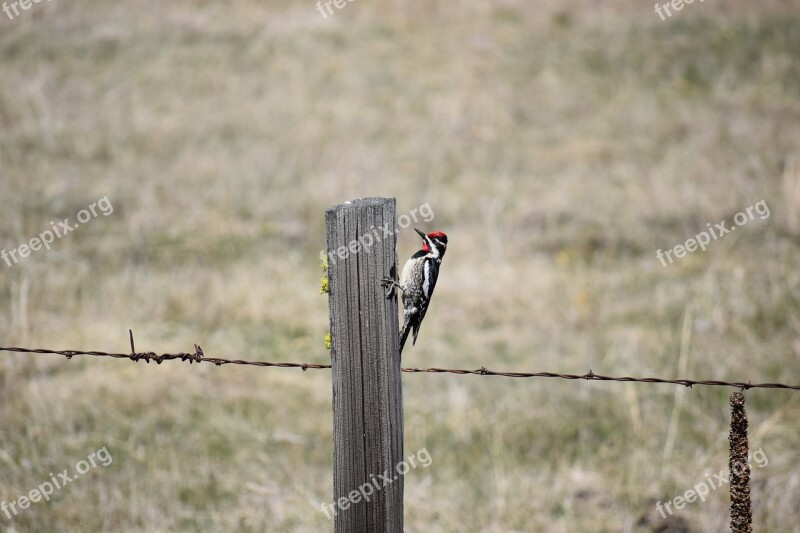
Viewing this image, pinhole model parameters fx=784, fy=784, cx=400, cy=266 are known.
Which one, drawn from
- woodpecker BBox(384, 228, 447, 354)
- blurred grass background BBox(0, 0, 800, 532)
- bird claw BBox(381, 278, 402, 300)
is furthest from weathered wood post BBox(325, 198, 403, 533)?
blurred grass background BBox(0, 0, 800, 532)

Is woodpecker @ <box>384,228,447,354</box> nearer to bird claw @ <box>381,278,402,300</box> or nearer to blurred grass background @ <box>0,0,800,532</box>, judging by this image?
bird claw @ <box>381,278,402,300</box>

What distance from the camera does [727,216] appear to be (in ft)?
35.1

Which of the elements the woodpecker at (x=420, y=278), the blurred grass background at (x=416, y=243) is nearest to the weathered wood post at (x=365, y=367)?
the woodpecker at (x=420, y=278)

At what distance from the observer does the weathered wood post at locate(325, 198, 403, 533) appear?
2584 mm

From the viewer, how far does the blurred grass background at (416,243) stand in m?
5.54

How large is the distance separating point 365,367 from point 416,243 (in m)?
8.66

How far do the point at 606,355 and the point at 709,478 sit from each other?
222 centimetres

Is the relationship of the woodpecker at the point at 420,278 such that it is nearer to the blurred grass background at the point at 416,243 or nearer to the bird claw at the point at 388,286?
the bird claw at the point at 388,286

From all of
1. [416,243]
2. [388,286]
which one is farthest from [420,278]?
[416,243]

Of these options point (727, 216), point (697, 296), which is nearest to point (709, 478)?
point (697, 296)

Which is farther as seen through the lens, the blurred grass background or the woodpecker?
the blurred grass background

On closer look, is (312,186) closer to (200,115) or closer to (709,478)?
(200,115)

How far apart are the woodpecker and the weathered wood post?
1.32 meters

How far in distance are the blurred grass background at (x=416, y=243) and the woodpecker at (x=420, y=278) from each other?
5.47ft
